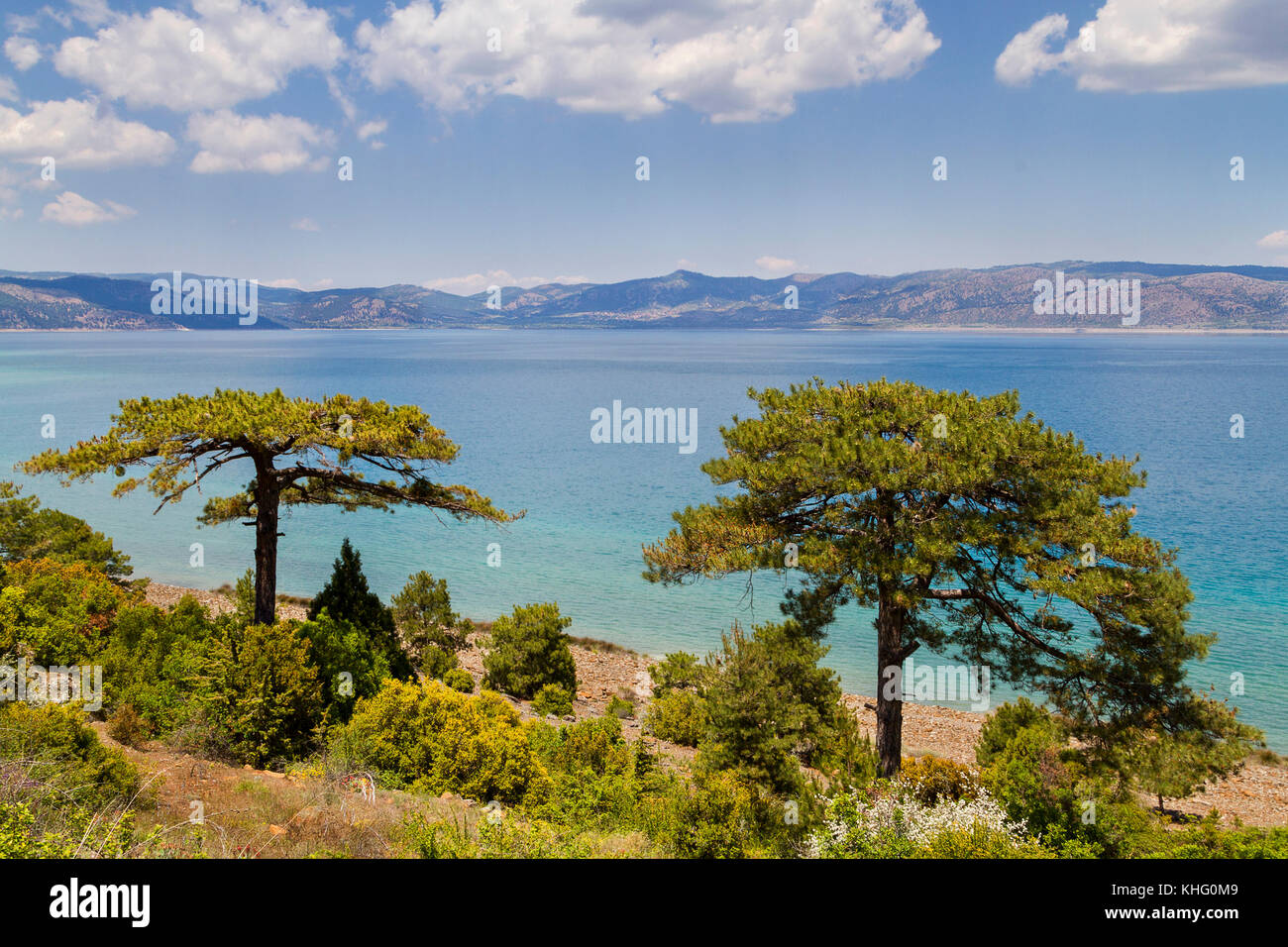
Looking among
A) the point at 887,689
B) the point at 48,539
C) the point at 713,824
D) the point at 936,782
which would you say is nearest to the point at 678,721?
the point at 887,689

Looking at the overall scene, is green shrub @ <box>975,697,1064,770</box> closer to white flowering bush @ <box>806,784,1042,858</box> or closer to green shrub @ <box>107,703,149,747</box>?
white flowering bush @ <box>806,784,1042,858</box>

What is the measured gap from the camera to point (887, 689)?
46.3 ft

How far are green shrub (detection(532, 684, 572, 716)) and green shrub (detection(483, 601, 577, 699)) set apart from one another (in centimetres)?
87

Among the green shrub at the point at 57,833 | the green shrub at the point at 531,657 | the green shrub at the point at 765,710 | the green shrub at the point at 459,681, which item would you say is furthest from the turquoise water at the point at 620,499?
the green shrub at the point at 57,833

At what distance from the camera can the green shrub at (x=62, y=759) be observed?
8155 mm

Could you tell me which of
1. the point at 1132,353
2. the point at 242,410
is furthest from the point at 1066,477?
the point at 1132,353

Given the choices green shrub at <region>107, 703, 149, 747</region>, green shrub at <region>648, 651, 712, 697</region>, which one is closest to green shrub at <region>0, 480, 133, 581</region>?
green shrub at <region>107, 703, 149, 747</region>

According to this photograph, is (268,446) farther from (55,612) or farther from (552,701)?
(552,701)

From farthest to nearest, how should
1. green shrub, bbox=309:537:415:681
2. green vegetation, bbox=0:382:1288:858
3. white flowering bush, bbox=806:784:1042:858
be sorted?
1. green shrub, bbox=309:537:415:681
2. green vegetation, bbox=0:382:1288:858
3. white flowering bush, bbox=806:784:1042:858

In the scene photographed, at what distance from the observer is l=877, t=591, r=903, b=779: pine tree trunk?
557 inches

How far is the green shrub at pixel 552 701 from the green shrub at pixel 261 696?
686cm

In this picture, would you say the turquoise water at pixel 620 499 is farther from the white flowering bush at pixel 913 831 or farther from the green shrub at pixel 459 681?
the white flowering bush at pixel 913 831

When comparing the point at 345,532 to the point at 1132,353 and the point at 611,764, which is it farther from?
the point at 1132,353

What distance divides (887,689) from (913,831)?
5.66 meters
